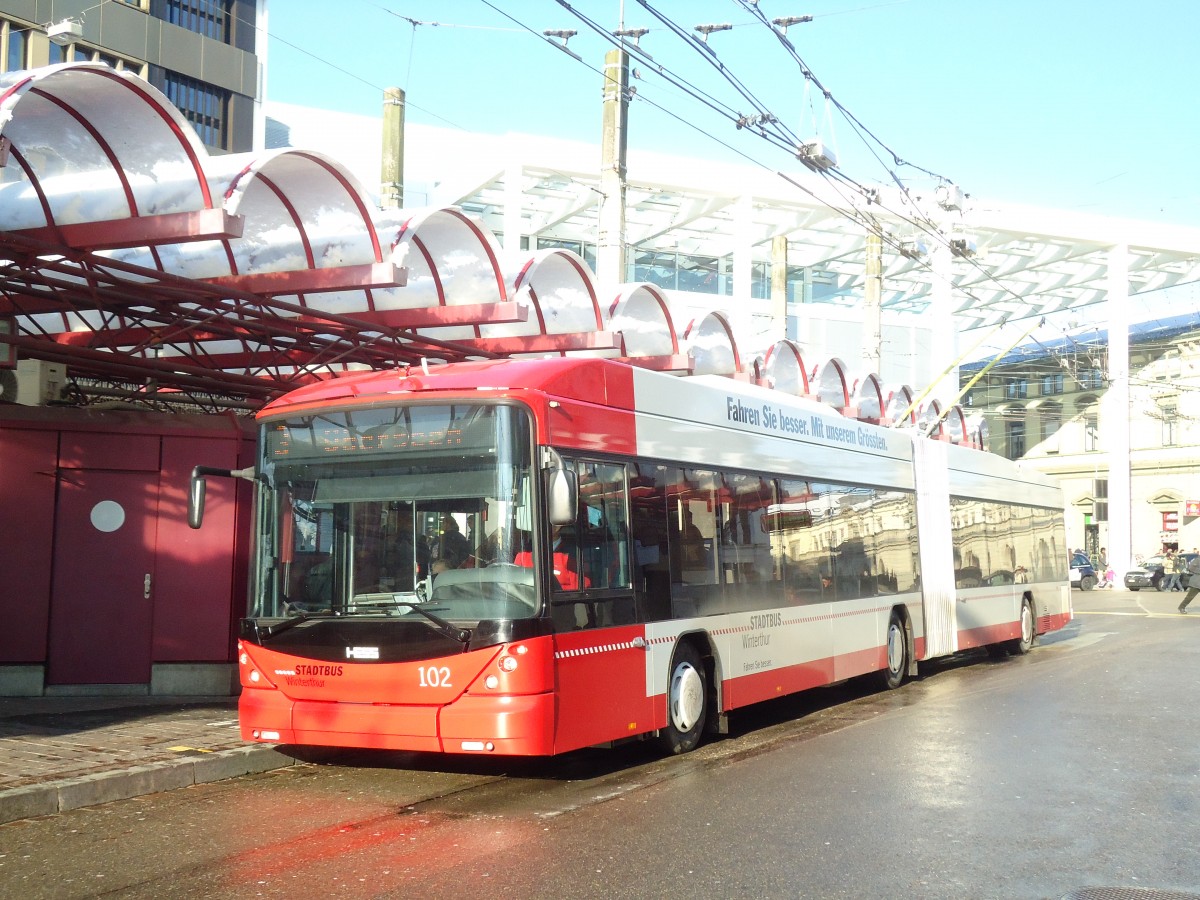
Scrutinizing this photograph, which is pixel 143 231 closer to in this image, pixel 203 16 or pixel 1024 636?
pixel 1024 636

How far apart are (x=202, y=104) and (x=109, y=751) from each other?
28595 millimetres

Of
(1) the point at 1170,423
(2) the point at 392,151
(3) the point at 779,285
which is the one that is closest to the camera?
(2) the point at 392,151

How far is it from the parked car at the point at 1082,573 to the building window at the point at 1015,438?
18.8m

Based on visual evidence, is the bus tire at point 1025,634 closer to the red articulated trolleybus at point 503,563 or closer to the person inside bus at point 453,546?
the red articulated trolleybus at point 503,563

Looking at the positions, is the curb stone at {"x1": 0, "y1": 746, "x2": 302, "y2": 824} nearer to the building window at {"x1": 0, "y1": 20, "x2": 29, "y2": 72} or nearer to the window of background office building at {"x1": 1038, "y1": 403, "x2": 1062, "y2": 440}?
the building window at {"x1": 0, "y1": 20, "x2": 29, "y2": 72}

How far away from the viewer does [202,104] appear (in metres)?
34.9

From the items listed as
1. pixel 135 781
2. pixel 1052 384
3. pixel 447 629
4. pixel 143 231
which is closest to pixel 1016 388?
pixel 1052 384

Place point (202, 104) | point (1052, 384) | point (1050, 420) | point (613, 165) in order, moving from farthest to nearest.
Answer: point (1050, 420)
point (1052, 384)
point (202, 104)
point (613, 165)

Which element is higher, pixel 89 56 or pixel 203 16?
pixel 203 16

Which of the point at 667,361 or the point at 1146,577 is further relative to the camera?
the point at 1146,577

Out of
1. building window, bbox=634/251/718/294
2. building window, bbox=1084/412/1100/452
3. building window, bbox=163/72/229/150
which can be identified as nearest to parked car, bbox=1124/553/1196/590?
building window, bbox=1084/412/1100/452

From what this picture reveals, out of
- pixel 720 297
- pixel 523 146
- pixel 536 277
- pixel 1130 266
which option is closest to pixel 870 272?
pixel 523 146

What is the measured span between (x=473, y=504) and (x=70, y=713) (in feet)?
17.0

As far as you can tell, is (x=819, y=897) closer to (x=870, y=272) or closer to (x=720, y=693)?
(x=720, y=693)
